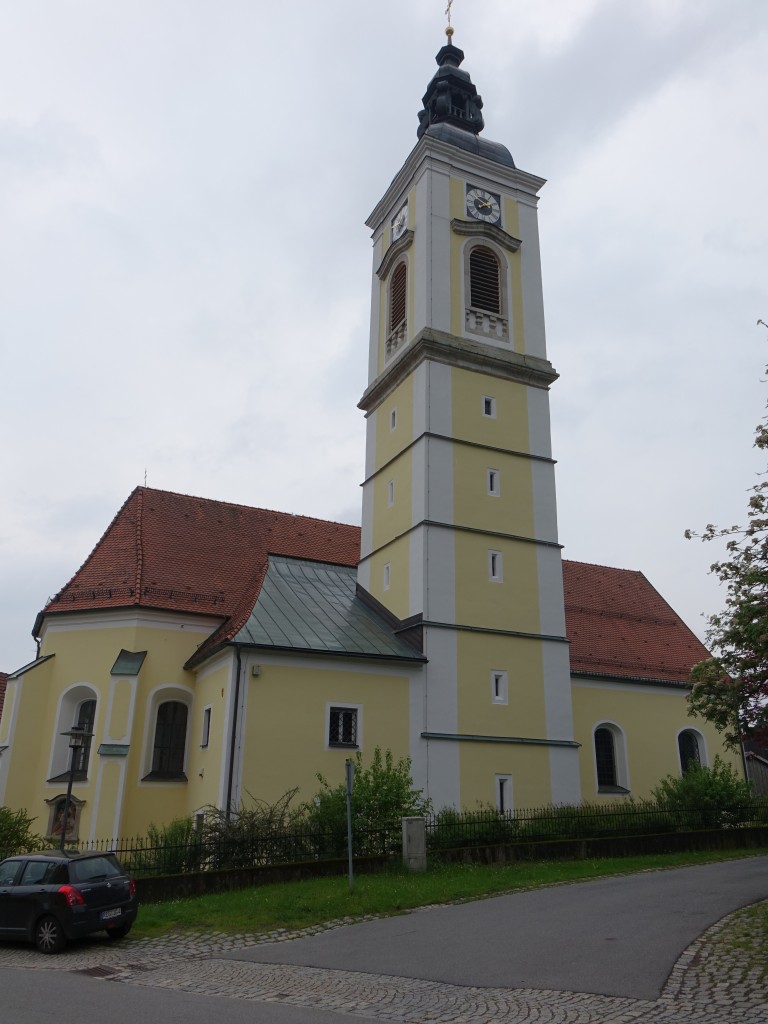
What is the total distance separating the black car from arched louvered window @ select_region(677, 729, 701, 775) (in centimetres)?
2082

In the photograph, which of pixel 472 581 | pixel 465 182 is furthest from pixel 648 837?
pixel 465 182

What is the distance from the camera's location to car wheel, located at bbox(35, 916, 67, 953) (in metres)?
11.4

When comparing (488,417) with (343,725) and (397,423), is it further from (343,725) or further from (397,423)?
(343,725)

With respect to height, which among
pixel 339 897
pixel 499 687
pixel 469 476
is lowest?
pixel 339 897

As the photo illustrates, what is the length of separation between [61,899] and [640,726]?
2029cm

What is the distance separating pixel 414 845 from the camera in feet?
53.1

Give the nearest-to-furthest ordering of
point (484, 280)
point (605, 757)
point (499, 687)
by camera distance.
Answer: point (499, 687) < point (605, 757) < point (484, 280)

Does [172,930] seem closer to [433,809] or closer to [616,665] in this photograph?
[433,809]

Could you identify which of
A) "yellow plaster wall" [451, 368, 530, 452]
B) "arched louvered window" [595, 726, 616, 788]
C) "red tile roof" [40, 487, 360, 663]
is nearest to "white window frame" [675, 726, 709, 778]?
"arched louvered window" [595, 726, 616, 788]

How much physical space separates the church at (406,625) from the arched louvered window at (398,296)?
8 cm

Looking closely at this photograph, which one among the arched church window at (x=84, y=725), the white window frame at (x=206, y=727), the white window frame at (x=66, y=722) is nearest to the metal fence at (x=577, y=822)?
the white window frame at (x=206, y=727)

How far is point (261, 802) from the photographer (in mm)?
19422

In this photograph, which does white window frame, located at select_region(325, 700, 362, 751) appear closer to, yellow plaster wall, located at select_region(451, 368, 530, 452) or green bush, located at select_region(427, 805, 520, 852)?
green bush, located at select_region(427, 805, 520, 852)

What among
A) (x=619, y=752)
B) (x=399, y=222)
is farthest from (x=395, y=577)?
(x=399, y=222)
